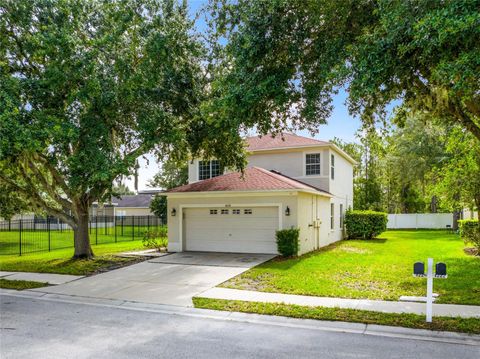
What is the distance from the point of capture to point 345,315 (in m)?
7.03

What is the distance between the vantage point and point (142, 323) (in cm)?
689

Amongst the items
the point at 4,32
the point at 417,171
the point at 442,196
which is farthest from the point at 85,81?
the point at 417,171

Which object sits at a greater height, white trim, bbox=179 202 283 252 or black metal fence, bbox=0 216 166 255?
white trim, bbox=179 202 283 252

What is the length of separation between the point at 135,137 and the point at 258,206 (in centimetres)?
571

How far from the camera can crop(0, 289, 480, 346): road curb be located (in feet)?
19.5

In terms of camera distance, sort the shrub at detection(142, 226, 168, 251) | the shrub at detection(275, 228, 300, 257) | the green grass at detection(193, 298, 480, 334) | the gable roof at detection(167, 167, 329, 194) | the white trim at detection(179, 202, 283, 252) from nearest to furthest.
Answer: the green grass at detection(193, 298, 480, 334) < the shrub at detection(275, 228, 300, 257) < the white trim at detection(179, 202, 283, 252) < the gable roof at detection(167, 167, 329, 194) < the shrub at detection(142, 226, 168, 251)

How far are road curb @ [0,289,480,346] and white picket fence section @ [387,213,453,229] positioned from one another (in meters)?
31.7

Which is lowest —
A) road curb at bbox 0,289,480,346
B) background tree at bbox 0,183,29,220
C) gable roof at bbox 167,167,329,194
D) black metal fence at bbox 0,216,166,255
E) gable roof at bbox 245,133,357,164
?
black metal fence at bbox 0,216,166,255

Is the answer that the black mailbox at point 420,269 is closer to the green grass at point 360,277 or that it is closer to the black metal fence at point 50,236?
the green grass at point 360,277

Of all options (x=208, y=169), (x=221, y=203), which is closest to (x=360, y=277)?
(x=221, y=203)

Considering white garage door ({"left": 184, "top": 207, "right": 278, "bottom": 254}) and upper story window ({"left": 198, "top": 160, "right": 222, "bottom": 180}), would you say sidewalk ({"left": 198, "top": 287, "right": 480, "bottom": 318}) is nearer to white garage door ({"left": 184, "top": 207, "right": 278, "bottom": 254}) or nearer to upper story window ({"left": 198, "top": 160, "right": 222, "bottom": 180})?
white garage door ({"left": 184, "top": 207, "right": 278, "bottom": 254})

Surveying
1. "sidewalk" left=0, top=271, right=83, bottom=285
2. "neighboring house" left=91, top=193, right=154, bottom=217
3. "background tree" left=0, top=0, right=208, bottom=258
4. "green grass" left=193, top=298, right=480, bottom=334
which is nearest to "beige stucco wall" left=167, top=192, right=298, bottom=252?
"background tree" left=0, top=0, right=208, bottom=258

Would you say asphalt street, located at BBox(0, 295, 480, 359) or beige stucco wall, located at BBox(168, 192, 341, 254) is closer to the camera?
asphalt street, located at BBox(0, 295, 480, 359)

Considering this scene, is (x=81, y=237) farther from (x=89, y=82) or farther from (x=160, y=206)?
(x=160, y=206)
